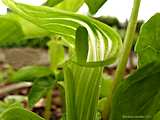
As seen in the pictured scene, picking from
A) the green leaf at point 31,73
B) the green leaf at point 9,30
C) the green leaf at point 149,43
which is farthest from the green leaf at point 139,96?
the green leaf at point 31,73

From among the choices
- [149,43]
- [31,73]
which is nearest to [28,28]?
[149,43]

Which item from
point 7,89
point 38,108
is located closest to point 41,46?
point 7,89

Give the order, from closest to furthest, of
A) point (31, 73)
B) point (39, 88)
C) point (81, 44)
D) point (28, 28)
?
1. point (81, 44)
2. point (28, 28)
3. point (39, 88)
4. point (31, 73)

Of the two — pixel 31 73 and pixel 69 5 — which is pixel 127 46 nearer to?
pixel 69 5

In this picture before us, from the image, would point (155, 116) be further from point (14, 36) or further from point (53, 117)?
point (53, 117)

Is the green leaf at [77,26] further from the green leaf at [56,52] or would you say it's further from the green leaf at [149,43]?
the green leaf at [56,52]
